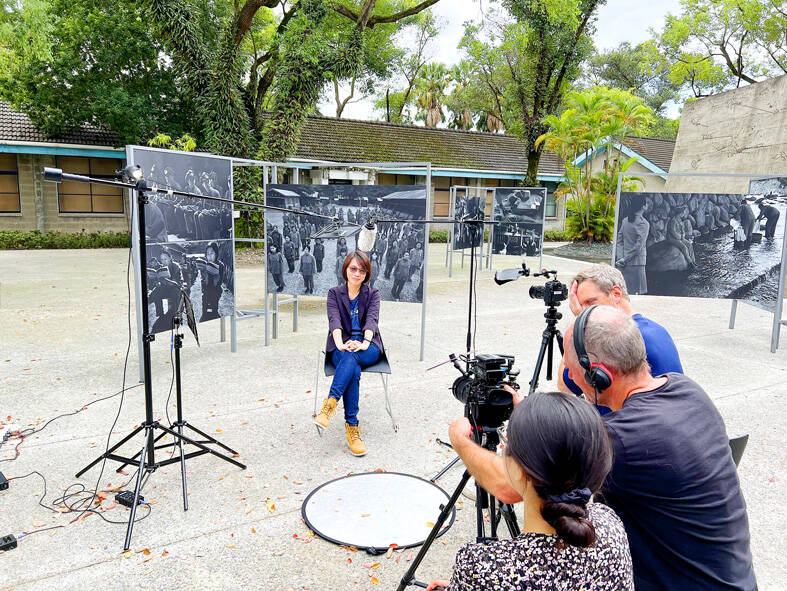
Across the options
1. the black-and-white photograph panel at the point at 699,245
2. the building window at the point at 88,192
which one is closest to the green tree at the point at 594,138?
the black-and-white photograph panel at the point at 699,245

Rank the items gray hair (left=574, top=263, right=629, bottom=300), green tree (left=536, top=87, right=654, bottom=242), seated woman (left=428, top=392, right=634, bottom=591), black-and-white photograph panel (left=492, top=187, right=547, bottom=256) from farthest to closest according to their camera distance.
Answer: green tree (left=536, top=87, right=654, bottom=242), black-and-white photograph panel (left=492, top=187, right=547, bottom=256), gray hair (left=574, top=263, right=629, bottom=300), seated woman (left=428, top=392, right=634, bottom=591)

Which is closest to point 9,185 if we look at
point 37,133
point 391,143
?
point 37,133

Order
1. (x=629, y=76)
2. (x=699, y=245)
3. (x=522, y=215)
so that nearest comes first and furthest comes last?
(x=699, y=245) < (x=522, y=215) < (x=629, y=76)

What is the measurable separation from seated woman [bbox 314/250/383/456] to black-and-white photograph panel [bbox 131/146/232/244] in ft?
5.95

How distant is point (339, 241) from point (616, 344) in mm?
5241

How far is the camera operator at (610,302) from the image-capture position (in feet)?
9.42

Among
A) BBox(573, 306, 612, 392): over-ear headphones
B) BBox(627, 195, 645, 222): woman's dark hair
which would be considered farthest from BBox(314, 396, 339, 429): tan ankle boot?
BBox(627, 195, 645, 222): woman's dark hair

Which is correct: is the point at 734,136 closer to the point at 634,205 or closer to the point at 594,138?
the point at 594,138

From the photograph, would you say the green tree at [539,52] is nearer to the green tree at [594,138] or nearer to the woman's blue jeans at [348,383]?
the green tree at [594,138]

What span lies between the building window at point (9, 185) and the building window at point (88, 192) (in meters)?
1.27

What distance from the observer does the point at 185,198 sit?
18.6 ft

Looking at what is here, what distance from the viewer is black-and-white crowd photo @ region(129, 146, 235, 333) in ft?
17.3

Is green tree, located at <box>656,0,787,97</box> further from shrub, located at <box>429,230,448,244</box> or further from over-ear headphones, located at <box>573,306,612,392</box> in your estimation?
over-ear headphones, located at <box>573,306,612,392</box>

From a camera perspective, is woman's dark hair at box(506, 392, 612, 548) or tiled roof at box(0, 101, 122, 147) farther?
tiled roof at box(0, 101, 122, 147)
